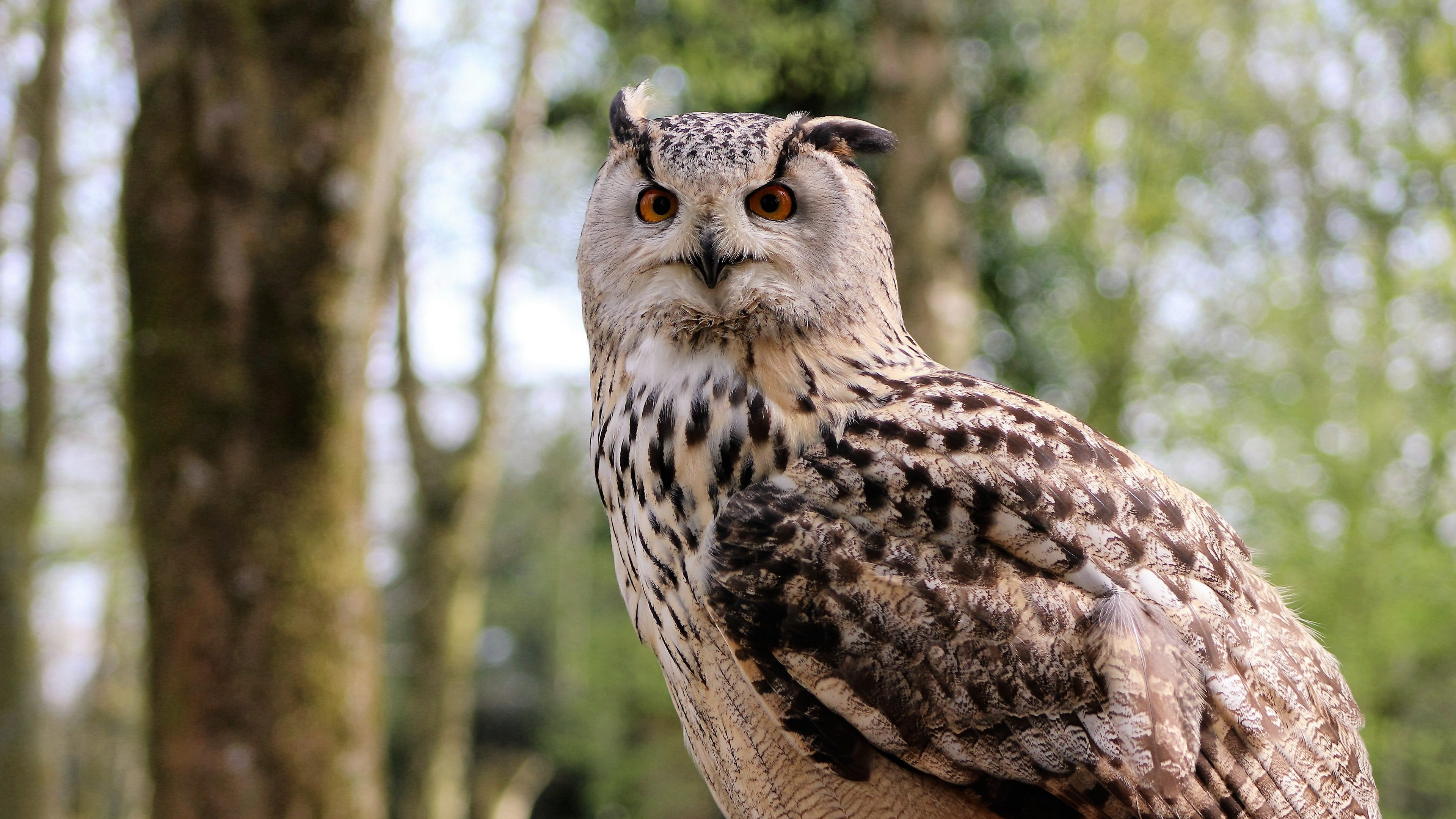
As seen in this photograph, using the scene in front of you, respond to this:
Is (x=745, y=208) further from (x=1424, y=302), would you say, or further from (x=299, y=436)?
(x=1424, y=302)

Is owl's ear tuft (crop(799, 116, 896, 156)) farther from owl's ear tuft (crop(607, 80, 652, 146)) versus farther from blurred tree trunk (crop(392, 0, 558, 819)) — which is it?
blurred tree trunk (crop(392, 0, 558, 819))

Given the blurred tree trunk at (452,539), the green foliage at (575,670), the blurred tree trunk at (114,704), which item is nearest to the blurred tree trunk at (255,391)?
the blurred tree trunk at (452,539)

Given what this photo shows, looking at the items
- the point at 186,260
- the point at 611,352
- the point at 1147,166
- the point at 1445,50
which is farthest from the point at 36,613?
the point at 1445,50

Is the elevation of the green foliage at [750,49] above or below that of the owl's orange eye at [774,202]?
above

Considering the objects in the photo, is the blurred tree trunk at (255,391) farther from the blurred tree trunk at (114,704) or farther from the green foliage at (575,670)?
the blurred tree trunk at (114,704)

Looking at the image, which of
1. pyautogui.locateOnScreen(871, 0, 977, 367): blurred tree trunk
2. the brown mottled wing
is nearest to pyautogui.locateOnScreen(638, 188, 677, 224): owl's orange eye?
the brown mottled wing

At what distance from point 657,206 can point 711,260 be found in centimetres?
26

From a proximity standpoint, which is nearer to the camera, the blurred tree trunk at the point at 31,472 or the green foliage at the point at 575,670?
the blurred tree trunk at the point at 31,472

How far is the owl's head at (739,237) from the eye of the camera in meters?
2.06

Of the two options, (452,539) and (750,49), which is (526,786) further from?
(750,49)

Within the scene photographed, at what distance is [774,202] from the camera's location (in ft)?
7.15

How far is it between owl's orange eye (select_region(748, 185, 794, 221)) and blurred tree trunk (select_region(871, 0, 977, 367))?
110 inches

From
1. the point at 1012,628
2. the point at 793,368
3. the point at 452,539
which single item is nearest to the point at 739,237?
the point at 793,368

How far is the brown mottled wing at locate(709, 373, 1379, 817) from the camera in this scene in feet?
5.63
